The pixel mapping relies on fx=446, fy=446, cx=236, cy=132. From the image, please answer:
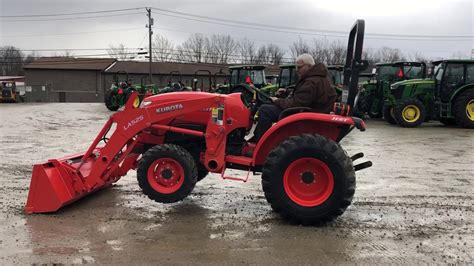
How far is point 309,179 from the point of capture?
4566 millimetres

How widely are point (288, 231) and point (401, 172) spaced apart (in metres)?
3.80

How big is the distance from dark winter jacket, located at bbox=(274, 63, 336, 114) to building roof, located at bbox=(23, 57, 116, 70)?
47.5m

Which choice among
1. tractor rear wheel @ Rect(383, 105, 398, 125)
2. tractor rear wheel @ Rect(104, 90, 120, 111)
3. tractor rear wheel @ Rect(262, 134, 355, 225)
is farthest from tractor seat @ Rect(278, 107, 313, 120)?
tractor rear wheel @ Rect(104, 90, 120, 111)

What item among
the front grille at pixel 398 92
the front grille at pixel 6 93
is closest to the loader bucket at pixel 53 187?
the front grille at pixel 398 92

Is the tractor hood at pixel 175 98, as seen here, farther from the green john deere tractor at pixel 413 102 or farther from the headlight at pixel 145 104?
the green john deere tractor at pixel 413 102

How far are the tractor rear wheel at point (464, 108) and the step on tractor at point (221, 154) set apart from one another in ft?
35.5

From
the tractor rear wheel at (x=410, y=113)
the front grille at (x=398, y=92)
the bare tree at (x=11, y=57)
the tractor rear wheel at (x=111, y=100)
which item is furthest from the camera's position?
the bare tree at (x=11, y=57)

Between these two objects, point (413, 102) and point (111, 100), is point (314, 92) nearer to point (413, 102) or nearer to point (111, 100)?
point (413, 102)

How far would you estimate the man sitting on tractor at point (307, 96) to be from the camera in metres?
4.60

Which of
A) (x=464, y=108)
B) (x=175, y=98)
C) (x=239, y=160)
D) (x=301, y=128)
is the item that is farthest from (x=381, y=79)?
(x=175, y=98)

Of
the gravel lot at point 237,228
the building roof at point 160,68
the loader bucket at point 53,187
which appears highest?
the building roof at point 160,68

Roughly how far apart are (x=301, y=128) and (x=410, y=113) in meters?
11.3

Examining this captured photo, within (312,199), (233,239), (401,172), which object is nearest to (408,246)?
(312,199)

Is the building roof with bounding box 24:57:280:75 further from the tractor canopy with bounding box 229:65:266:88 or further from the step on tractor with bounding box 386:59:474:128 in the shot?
the step on tractor with bounding box 386:59:474:128
